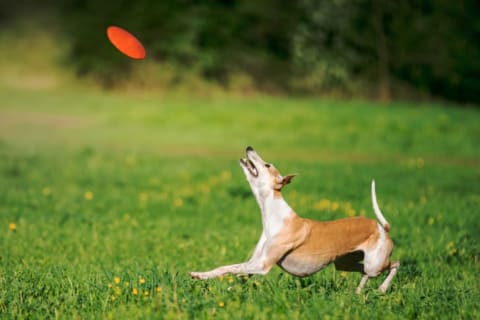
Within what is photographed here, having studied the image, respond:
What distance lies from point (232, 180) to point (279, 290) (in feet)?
26.7

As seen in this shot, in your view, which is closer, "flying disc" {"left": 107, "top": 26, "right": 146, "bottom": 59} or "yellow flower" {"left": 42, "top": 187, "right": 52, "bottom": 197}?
"flying disc" {"left": 107, "top": 26, "right": 146, "bottom": 59}

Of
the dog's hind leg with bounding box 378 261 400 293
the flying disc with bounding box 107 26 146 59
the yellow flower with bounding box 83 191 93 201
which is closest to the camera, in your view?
the dog's hind leg with bounding box 378 261 400 293

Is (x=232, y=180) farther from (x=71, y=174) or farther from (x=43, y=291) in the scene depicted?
(x=43, y=291)

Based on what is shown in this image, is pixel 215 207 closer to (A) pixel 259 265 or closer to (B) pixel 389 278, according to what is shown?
(B) pixel 389 278

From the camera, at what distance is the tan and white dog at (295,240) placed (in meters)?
5.85

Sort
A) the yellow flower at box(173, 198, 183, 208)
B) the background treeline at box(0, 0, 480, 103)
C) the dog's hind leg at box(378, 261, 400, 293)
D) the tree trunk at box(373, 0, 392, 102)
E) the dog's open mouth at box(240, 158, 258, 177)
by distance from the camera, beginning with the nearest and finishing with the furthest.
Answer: the dog's open mouth at box(240, 158, 258, 177) < the dog's hind leg at box(378, 261, 400, 293) < the yellow flower at box(173, 198, 183, 208) < the tree trunk at box(373, 0, 392, 102) < the background treeline at box(0, 0, 480, 103)

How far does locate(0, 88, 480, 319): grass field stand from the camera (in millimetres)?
5781

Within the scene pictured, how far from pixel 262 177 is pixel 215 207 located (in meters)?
5.37

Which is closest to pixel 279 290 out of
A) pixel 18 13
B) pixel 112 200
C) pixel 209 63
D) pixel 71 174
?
pixel 112 200

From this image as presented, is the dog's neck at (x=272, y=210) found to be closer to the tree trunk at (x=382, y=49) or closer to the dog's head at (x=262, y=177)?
the dog's head at (x=262, y=177)

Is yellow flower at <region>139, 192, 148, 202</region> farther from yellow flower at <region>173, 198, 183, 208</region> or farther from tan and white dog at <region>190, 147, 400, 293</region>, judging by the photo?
tan and white dog at <region>190, 147, 400, 293</region>

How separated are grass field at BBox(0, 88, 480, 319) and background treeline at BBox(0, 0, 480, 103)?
7719 millimetres

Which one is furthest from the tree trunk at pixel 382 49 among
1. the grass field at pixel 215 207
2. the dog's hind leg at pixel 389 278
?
the dog's hind leg at pixel 389 278

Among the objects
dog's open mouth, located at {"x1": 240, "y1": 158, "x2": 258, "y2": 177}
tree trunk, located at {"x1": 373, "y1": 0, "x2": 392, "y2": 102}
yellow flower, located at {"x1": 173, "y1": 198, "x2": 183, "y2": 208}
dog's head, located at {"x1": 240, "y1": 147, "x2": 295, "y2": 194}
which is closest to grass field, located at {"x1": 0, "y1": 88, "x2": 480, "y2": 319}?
yellow flower, located at {"x1": 173, "y1": 198, "x2": 183, "y2": 208}
